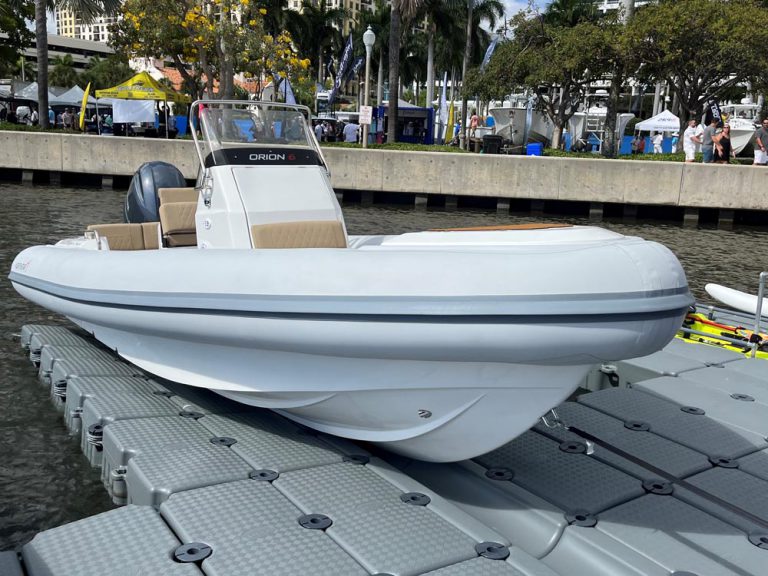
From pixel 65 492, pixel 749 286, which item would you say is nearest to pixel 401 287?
pixel 65 492

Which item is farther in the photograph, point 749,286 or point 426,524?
point 749,286

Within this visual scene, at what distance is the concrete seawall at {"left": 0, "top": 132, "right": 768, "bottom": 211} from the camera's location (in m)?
14.8

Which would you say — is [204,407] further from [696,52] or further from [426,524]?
[696,52]

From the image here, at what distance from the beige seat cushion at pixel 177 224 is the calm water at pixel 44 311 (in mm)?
1430

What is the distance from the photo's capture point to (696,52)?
20922 mm

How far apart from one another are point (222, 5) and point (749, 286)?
14.8 meters

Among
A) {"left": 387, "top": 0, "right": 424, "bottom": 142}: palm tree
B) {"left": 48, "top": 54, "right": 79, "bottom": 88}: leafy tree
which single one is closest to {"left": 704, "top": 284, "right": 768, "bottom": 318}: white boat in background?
{"left": 387, "top": 0, "right": 424, "bottom": 142}: palm tree

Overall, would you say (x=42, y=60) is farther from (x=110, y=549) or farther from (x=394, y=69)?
(x=110, y=549)

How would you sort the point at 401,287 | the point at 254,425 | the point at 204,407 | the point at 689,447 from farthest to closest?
the point at 204,407 < the point at 254,425 < the point at 689,447 < the point at 401,287

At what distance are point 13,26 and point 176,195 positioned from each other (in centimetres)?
2769

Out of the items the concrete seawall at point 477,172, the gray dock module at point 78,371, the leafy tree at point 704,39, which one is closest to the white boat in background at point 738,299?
the gray dock module at point 78,371

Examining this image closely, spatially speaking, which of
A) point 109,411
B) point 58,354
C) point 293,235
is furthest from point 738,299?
point 58,354

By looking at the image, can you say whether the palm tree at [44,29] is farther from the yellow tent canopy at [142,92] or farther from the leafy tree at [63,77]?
the leafy tree at [63,77]

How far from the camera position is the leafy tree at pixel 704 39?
20250 millimetres
